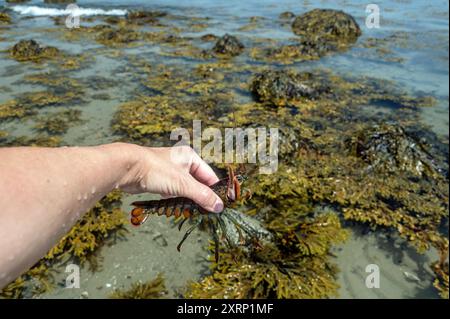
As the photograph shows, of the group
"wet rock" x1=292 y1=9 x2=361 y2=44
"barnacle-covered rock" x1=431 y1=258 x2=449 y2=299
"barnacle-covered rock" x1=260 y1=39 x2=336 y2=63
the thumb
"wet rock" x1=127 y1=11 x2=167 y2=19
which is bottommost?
"barnacle-covered rock" x1=431 y1=258 x2=449 y2=299

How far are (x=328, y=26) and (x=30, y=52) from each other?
13.6 meters

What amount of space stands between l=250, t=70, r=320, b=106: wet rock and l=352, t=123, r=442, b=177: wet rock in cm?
281

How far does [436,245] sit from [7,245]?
5.09 m

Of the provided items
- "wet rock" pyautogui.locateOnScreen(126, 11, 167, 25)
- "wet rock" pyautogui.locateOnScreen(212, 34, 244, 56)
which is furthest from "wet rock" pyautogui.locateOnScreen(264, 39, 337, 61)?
"wet rock" pyautogui.locateOnScreen(126, 11, 167, 25)

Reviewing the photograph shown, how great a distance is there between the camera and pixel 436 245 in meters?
4.50

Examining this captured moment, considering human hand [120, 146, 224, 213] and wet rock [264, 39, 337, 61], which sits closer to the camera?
human hand [120, 146, 224, 213]

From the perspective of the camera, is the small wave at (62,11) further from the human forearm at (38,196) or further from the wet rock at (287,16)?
the human forearm at (38,196)

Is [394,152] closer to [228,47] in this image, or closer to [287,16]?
[228,47]

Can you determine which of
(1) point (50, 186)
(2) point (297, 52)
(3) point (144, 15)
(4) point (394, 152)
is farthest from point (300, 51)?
(1) point (50, 186)

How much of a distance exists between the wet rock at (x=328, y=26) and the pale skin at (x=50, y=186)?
1540 cm

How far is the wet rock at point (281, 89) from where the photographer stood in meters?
8.78

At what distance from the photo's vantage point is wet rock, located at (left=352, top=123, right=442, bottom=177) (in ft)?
19.4

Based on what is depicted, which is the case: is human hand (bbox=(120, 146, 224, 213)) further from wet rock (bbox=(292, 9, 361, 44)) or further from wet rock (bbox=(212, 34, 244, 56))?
wet rock (bbox=(292, 9, 361, 44))

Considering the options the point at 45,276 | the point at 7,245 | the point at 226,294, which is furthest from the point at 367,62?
the point at 7,245
